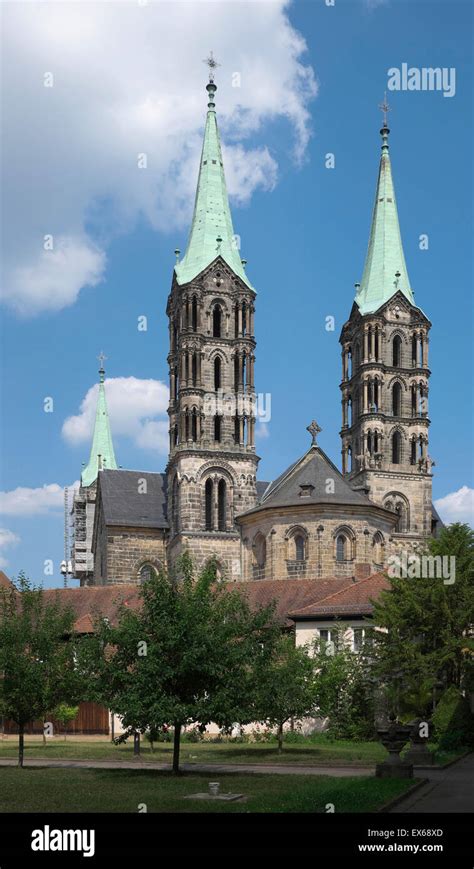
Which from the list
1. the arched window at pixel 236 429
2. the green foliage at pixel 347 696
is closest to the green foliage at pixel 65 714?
the green foliage at pixel 347 696

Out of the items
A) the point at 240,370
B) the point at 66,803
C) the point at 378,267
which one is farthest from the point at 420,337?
the point at 66,803

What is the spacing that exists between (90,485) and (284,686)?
8208 cm

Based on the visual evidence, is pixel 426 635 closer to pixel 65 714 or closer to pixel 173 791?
pixel 65 714

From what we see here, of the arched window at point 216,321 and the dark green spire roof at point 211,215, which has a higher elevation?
the dark green spire roof at point 211,215

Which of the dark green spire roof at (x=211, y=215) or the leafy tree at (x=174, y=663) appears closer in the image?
the leafy tree at (x=174, y=663)

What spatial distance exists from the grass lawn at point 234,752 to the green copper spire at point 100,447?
246 ft

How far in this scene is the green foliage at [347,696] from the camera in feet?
132

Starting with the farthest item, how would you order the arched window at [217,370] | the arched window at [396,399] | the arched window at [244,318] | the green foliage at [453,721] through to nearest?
the arched window at [396,399] < the arched window at [244,318] < the arched window at [217,370] < the green foliage at [453,721]

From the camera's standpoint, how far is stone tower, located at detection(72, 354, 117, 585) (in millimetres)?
116125

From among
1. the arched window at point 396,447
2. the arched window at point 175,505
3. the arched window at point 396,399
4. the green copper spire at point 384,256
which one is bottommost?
the arched window at point 175,505

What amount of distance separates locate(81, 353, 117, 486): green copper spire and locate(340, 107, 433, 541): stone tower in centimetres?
3602

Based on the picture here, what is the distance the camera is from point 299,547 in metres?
66.5

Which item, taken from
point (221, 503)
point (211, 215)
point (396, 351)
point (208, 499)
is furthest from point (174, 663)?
point (396, 351)

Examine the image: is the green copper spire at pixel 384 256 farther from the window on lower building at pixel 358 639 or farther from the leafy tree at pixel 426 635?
the leafy tree at pixel 426 635
